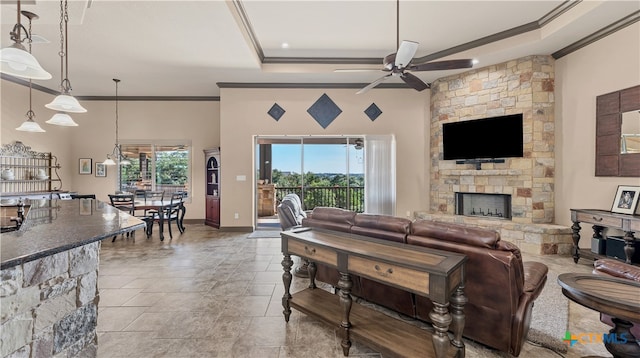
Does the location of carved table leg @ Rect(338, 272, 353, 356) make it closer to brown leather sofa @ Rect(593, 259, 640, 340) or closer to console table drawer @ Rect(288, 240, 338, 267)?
console table drawer @ Rect(288, 240, 338, 267)

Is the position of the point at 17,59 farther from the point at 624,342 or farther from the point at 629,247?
the point at 629,247

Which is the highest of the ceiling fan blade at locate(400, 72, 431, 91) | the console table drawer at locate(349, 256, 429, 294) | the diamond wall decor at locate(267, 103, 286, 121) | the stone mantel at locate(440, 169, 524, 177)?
the diamond wall decor at locate(267, 103, 286, 121)

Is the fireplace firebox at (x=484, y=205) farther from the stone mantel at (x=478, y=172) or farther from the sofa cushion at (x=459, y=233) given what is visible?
the sofa cushion at (x=459, y=233)

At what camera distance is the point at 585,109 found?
166 inches

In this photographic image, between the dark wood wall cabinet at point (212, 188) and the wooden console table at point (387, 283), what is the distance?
4731 millimetres

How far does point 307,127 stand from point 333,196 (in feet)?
5.77

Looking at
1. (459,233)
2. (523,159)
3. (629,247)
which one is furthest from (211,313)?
(523,159)

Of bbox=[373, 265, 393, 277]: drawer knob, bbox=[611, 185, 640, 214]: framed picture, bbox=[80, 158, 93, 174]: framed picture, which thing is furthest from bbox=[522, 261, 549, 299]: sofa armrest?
bbox=[80, 158, 93, 174]: framed picture

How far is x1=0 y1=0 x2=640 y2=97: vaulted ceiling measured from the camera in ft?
11.4

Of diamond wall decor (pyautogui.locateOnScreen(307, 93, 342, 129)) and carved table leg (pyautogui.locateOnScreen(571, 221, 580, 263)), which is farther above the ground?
diamond wall decor (pyautogui.locateOnScreen(307, 93, 342, 129))

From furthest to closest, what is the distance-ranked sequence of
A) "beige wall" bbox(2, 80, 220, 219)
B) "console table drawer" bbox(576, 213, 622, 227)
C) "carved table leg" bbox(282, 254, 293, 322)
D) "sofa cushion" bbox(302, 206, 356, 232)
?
"beige wall" bbox(2, 80, 220, 219), "console table drawer" bbox(576, 213, 622, 227), "sofa cushion" bbox(302, 206, 356, 232), "carved table leg" bbox(282, 254, 293, 322)

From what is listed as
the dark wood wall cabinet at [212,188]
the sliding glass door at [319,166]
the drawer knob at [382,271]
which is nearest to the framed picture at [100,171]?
the dark wood wall cabinet at [212,188]

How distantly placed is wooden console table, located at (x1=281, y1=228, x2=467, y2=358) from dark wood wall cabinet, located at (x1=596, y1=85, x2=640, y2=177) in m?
3.83

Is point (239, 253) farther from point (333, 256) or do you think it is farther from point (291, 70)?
point (291, 70)
